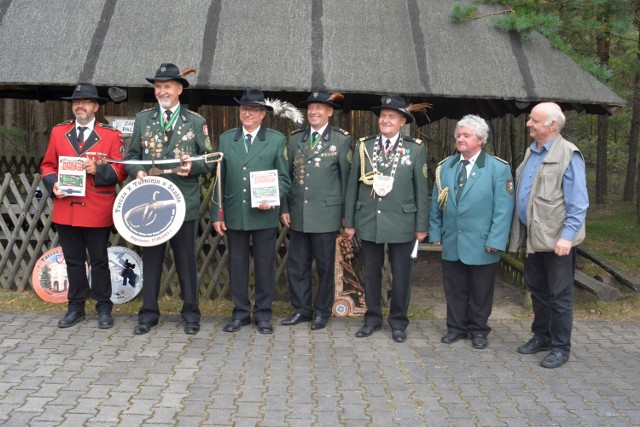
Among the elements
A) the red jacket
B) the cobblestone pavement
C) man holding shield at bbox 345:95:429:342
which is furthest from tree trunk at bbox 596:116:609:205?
the red jacket

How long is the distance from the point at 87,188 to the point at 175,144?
0.82 meters

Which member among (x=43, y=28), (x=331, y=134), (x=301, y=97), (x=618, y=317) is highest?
(x=43, y=28)

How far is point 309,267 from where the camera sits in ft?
20.3

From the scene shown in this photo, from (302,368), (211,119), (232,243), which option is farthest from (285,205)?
(211,119)

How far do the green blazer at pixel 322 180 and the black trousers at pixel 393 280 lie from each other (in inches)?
15.5

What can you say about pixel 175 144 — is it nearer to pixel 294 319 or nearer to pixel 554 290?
pixel 294 319

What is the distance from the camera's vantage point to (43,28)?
7.22m

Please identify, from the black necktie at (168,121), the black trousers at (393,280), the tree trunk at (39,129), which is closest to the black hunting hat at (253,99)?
the black necktie at (168,121)

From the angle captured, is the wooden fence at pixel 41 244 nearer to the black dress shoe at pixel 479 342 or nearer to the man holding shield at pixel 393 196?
A: the man holding shield at pixel 393 196

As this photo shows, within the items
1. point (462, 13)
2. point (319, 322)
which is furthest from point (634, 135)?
point (319, 322)

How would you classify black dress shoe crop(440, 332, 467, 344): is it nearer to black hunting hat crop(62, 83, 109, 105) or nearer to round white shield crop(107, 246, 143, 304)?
round white shield crop(107, 246, 143, 304)

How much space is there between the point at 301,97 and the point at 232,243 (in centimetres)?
401

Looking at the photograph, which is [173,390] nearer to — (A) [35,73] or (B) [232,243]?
(B) [232,243]

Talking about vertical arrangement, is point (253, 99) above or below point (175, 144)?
above
